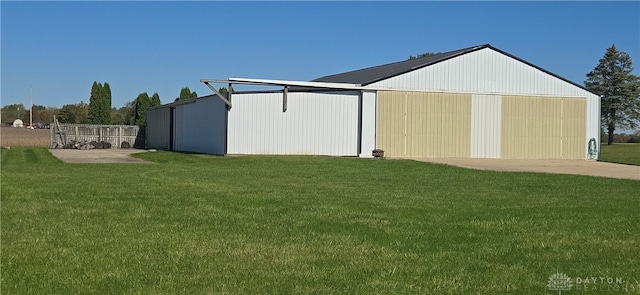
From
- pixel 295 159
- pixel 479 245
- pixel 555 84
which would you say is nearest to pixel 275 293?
pixel 479 245

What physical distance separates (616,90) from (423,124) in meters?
47.7

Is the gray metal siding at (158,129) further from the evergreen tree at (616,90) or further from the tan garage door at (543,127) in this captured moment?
the evergreen tree at (616,90)

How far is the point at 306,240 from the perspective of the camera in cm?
731

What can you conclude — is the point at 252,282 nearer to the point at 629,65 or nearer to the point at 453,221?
the point at 453,221

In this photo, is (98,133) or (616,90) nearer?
(98,133)

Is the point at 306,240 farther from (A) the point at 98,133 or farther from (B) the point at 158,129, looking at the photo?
(A) the point at 98,133

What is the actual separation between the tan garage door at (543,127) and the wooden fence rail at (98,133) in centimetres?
3118

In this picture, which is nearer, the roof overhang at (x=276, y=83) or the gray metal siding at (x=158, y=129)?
the roof overhang at (x=276, y=83)

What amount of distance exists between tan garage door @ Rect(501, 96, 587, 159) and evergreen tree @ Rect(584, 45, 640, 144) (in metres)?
38.6

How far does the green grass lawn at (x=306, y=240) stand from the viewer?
542cm

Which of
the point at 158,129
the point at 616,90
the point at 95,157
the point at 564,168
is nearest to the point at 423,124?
the point at 564,168

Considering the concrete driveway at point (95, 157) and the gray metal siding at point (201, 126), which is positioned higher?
the gray metal siding at point (201, 126)

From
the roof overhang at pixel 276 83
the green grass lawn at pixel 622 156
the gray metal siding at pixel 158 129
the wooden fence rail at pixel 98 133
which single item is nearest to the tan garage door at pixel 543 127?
the green grass lawn at pixel 622 156

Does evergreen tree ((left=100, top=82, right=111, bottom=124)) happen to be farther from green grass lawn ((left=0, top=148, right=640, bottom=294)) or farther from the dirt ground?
green grass lawn ((left=0, top=148, right=640, bottom=294))
